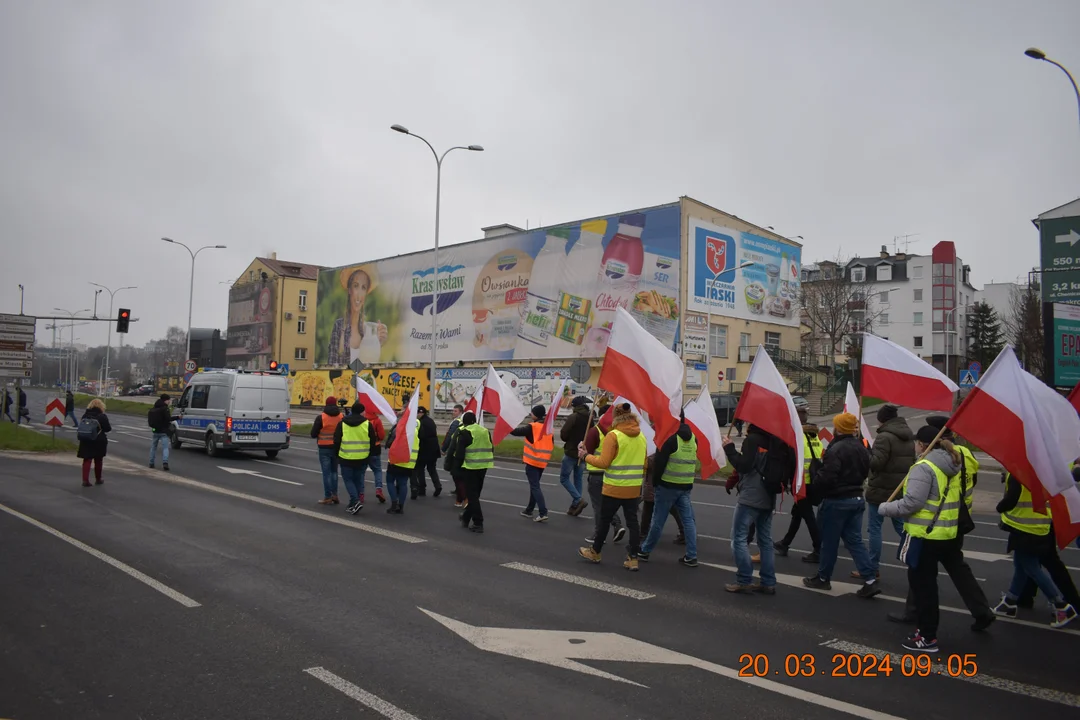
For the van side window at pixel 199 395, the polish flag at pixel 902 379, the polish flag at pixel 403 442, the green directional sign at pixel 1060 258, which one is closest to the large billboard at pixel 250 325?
the van side window at pixel 199 395

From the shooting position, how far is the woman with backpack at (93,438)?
46.5ft

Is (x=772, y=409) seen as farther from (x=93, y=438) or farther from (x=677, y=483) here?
(x=93, y=438)

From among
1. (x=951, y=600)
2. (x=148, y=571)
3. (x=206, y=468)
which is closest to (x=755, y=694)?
(x=951, y=600)

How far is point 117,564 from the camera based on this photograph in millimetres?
8141

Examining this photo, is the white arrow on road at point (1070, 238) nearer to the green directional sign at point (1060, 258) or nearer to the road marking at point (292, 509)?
the green directional sign at point (1060, 258)

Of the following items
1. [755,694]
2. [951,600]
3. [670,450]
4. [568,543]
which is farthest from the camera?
[568,543]

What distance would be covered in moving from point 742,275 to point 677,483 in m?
36.3

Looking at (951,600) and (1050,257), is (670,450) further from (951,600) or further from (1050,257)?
(1050,257)

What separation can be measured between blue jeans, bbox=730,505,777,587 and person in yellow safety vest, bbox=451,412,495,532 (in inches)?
158

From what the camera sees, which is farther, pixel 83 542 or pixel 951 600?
pixel 83 542

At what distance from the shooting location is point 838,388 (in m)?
47.4

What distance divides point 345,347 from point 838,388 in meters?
37.0

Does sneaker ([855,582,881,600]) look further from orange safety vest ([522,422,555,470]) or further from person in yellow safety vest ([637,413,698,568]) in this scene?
orange safety vest ([522,422,555,470])

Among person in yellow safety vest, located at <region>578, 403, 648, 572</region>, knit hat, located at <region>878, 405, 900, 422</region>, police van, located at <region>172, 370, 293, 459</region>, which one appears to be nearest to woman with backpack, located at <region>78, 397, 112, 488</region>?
police van, located at <region>172, 370, 293, 459</region>
